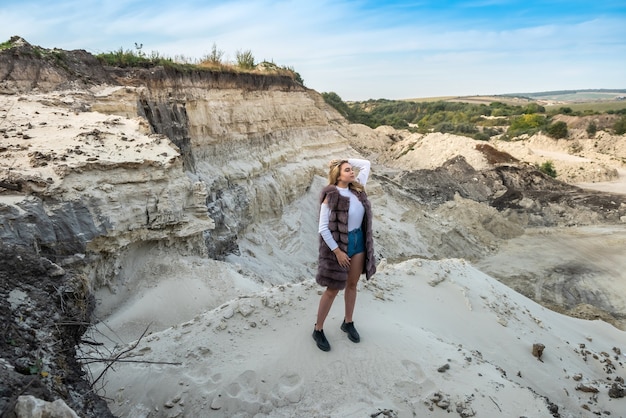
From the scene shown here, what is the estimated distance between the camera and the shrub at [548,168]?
23.9 meters

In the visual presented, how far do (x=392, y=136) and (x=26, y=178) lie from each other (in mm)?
27896

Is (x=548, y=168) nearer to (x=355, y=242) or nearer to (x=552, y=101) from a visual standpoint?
(x=355, y=242)

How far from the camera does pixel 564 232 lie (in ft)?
51.0

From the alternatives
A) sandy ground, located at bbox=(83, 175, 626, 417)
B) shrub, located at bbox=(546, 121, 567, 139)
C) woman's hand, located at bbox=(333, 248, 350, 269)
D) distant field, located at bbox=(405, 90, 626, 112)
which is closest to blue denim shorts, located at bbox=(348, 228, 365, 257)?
woman's hand, located at bbox=(333, 248, 350, 269)

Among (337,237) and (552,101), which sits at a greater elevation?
(552,101)

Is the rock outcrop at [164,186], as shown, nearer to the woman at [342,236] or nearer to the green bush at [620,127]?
the woman at [342,236]

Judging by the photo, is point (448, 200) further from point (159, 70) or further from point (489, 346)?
point (489, 346)

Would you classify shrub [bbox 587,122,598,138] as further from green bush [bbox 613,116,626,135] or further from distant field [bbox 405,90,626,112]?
distant field [bbox 405,90,626,112]

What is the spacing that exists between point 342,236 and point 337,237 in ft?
0.13

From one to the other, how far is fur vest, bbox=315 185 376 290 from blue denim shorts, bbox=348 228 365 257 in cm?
3

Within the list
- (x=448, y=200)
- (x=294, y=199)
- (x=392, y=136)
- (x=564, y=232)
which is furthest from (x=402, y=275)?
(x=392, y=136)

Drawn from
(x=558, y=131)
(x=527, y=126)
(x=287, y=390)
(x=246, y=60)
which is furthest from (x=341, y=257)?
(x=527, y=126)

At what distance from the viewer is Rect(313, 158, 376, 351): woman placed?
3475mm

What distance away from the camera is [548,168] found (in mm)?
24188
